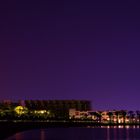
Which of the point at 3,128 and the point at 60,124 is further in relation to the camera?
the point at 60,124

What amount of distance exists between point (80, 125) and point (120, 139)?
106619 mm

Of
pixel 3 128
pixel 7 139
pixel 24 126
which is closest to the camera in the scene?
pixel 7 139

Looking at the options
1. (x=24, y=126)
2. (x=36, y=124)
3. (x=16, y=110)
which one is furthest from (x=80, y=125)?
(x=24, y=126)

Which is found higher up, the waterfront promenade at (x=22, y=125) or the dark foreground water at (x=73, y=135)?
the waterfront promenade at (x=22, y=125)

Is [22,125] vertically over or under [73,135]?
over

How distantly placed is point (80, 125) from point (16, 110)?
86.5ft

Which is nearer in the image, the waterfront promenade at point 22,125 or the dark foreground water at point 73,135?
the waterfront promenade at point 22,125

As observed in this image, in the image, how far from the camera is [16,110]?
625 ft

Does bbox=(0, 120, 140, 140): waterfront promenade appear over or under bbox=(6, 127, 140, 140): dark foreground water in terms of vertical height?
over

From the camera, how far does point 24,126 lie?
354 feet

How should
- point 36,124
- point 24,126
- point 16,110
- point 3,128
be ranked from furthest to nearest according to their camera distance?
point 16,110 < point 36,124 < point 24,126 < point 3,128

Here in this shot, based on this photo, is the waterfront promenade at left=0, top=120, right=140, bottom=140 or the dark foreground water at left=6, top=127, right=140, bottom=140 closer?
the waterfront promenade at left=0, top=120, right=140, bottom=140

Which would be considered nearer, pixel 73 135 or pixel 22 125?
pixel 73 135

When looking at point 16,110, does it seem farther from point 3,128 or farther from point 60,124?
point 3,128
